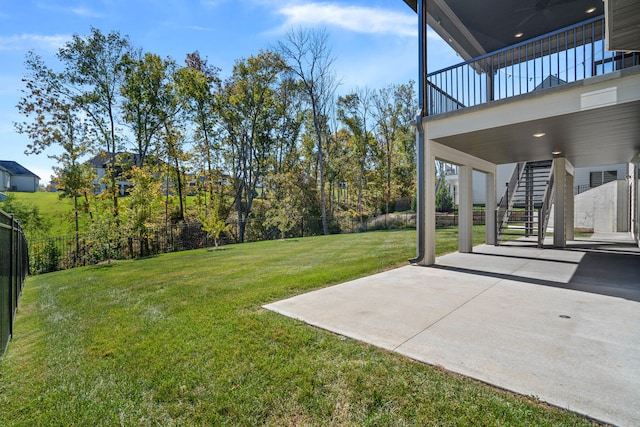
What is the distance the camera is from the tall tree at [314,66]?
17.3m

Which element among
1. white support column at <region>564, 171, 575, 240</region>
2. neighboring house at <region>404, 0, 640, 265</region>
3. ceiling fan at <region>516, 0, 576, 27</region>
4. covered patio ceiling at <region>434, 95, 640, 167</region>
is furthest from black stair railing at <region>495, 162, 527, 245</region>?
ceiling fan at <region>516, 0, 576, 27</region>

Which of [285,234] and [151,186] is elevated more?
[151,186]

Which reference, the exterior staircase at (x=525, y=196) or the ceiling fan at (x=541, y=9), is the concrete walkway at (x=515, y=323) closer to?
the exterior staircase at (x=525, y=196)

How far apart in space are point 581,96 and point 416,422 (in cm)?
519

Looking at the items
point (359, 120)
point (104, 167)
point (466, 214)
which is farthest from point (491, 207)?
point (104, 167)

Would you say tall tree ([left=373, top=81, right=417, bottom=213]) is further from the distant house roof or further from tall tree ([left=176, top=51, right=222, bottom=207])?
the distant house roof

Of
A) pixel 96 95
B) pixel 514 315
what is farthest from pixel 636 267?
pixel 96 95

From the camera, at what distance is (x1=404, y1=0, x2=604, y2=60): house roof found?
21.2 feet

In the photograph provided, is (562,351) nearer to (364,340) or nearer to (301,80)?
(364,340)

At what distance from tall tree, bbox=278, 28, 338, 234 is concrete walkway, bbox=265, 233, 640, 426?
44.2 feet

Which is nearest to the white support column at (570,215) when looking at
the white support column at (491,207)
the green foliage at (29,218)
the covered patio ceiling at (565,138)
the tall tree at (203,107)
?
the covered patio ceiling at (565,138)

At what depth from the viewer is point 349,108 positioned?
20.7 m

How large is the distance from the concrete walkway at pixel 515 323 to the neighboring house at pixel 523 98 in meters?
1.99

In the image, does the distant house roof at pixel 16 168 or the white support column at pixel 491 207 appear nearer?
the white support column at pixel 491 207
